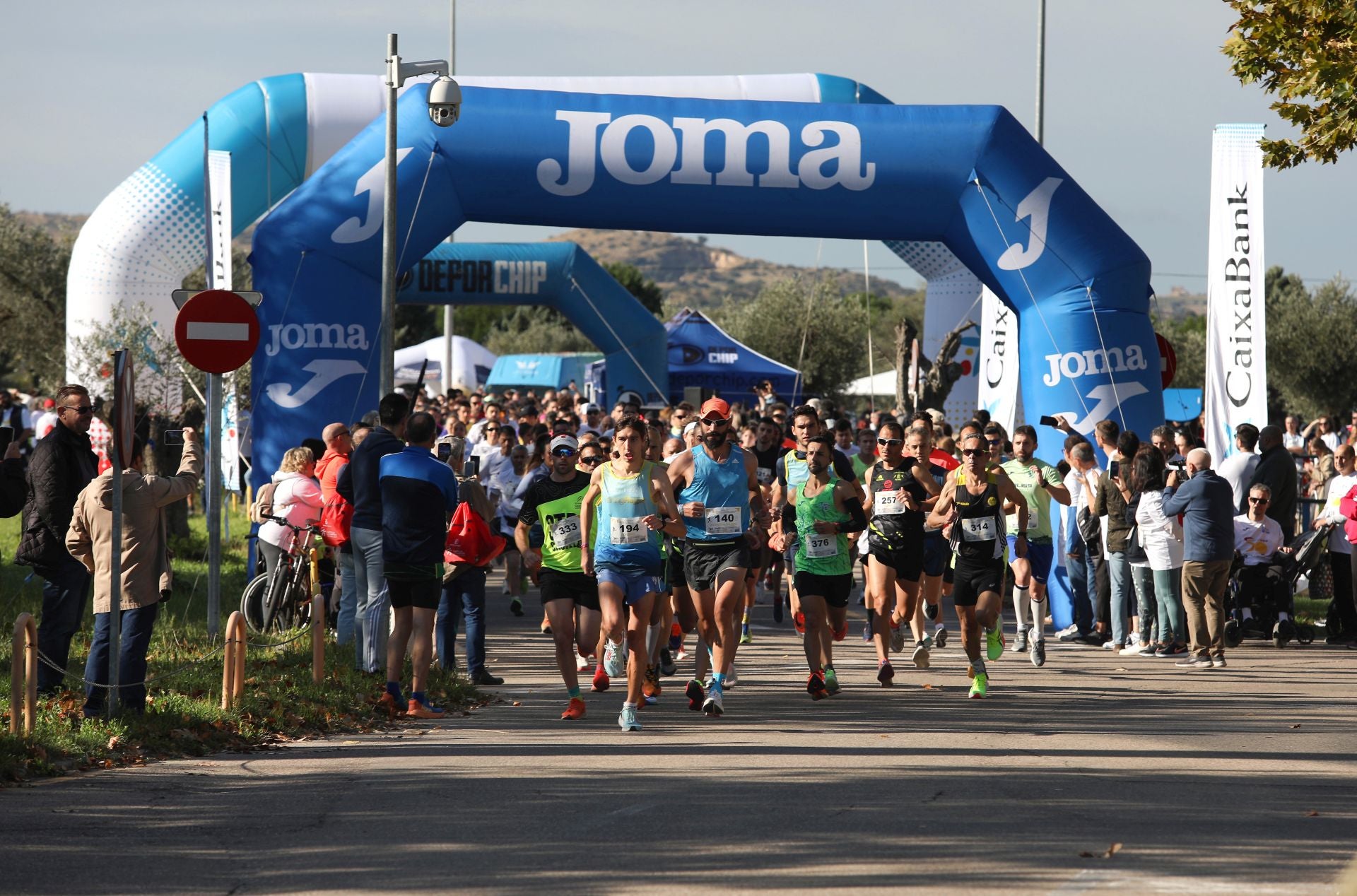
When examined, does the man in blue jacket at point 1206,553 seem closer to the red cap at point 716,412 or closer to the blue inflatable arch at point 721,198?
the blue inflatable arch at point 721,198

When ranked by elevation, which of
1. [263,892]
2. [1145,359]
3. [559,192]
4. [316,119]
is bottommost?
[263,892]

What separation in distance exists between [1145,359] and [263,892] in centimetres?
1186

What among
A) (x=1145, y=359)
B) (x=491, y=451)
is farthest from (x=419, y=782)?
(x=491, y=451)

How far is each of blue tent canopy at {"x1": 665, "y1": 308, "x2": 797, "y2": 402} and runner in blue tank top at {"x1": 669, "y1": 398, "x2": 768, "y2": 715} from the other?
2854 cm

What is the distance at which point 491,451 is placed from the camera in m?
19.1

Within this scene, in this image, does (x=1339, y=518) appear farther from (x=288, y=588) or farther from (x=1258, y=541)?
(x=288, y=588)

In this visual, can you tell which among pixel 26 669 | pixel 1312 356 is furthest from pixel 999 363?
pixel 1312 356

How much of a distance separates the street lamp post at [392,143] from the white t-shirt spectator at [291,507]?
1.98 meters

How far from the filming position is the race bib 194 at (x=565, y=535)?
34.7 ft

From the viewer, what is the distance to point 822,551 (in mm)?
11273

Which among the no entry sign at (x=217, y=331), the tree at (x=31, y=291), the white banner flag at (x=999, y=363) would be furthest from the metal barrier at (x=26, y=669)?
the tree at (x=31, y=291)

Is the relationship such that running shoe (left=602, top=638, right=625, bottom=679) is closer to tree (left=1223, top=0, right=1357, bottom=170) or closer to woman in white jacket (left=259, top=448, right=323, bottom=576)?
woman in white jacket (left=259, top=448, right=323, bottom=576)

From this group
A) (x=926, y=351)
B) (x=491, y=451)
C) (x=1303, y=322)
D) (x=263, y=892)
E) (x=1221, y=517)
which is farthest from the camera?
Result: (x=1303, y=322)

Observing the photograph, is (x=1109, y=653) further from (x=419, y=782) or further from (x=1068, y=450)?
(x=419, y=782)
